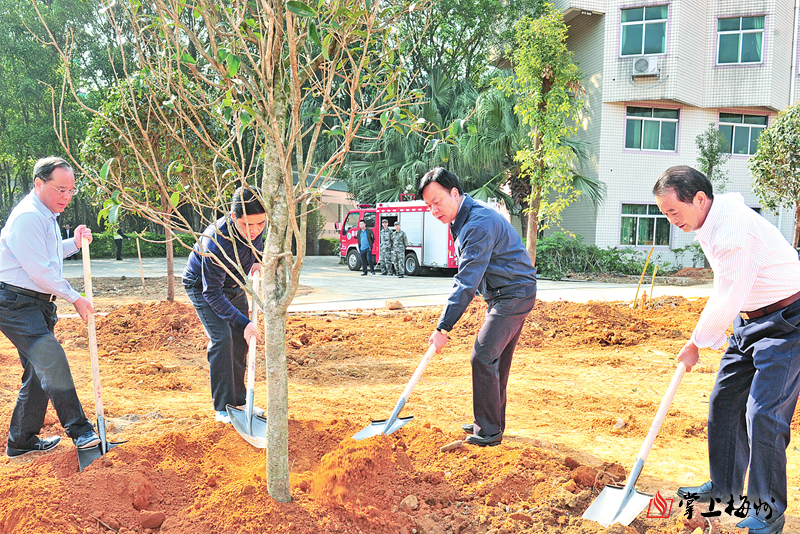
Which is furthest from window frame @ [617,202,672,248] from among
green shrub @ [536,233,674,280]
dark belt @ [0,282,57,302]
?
dark belt @ [0,282,57,302]

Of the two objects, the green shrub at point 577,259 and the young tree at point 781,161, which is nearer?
the young tree at point 781,161

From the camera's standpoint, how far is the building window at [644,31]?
18.7 meters

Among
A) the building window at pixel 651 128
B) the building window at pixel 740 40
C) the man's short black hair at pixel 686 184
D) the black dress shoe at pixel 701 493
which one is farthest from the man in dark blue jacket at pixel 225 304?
the building window at pixel 740 40

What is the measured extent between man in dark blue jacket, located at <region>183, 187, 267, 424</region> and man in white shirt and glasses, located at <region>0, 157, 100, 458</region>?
2.40ft

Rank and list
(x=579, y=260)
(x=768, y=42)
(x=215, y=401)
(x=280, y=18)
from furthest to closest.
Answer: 1. (x=768, y=42)
2. (x=579, y=260)
3. (x=215, y=401)
4. (x=280, y=18)

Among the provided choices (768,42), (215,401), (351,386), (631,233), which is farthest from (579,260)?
(215,401)

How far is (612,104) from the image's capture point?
19344 millimetres

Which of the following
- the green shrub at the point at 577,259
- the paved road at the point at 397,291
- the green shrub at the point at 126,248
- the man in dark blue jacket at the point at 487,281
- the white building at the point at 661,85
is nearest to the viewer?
the man in dark blue jacket at the point at 487,281

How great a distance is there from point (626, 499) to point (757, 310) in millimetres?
1077

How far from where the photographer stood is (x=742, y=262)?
8.14 ft

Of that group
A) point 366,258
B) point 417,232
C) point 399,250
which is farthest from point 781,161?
point 366,258

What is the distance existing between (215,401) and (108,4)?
257cm

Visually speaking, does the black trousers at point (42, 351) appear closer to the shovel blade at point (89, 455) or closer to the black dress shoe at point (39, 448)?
the shovel blade at point (89, 455)

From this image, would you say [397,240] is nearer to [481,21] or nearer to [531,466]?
[481,21]
